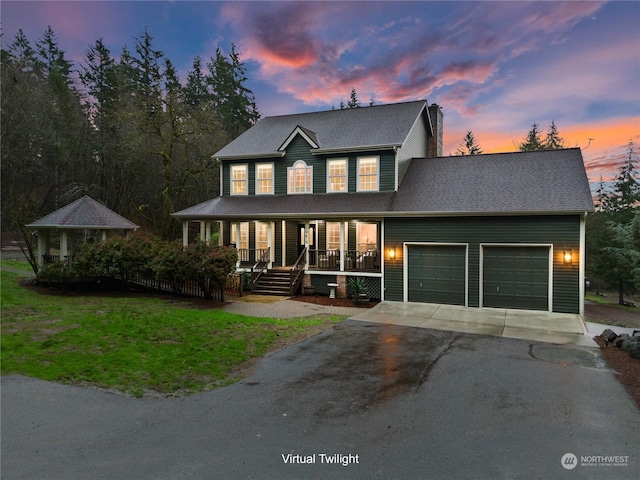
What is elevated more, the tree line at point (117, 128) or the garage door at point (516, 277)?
the tree line at point (117, 128)

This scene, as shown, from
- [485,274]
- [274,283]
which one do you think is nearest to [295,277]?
[274,283]

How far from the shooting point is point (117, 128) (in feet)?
98.9

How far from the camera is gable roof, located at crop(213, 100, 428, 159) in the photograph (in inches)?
717

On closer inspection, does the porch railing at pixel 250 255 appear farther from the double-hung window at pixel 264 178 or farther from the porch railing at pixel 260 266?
the double-hung window at pixel 264 178

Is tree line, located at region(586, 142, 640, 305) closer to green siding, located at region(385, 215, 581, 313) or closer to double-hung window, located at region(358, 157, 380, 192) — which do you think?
green siding, located at region(385, 215, 581, 313)

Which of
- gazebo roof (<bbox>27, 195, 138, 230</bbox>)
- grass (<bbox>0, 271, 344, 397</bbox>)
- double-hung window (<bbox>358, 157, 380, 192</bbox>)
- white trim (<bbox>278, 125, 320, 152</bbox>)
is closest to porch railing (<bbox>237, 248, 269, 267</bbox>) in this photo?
white trim (<bbox>278, 125, 320, 152</bbox>)

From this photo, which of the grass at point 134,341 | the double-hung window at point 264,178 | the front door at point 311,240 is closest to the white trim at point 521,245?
the grass at point 134,341

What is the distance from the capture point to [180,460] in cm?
414

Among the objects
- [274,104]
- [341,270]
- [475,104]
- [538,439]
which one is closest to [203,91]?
[274,104]

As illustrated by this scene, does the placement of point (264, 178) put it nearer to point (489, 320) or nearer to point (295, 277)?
point (295, 277)

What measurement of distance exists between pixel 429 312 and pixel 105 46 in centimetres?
4335

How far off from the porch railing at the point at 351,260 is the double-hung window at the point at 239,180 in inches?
217

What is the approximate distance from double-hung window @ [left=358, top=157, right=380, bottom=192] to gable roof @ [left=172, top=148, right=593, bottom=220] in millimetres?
441

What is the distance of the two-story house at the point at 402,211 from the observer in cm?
1409
